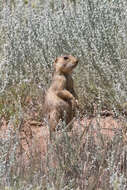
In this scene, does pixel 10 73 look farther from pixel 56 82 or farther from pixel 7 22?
pixel 56 82

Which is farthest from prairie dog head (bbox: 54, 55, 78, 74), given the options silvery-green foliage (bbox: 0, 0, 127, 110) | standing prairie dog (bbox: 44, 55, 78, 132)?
silvery-green foliage (bbox: 0, 0, 127, 110)

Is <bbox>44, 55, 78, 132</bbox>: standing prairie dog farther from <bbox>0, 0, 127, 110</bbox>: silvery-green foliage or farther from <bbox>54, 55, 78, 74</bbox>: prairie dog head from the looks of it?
<bbox>0, 0, 127, 110</bbox>: silvery-green foliage

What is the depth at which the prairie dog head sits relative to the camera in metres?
5.22

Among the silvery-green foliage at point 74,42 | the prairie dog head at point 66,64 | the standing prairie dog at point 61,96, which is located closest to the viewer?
Answer: the standing prairie dog at point 61,96

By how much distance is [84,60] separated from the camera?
6.01 metres

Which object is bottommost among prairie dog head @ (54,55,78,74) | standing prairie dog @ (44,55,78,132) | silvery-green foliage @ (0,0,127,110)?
standing prairie dog @ (44,55,78,132)

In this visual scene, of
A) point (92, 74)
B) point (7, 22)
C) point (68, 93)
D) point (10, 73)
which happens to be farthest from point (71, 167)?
point (7, 22)

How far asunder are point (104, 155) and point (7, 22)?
3192 millimetres

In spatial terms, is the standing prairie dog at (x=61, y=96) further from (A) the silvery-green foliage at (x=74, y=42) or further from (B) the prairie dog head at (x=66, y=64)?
(A) the silvery-green foliage at (x=74, y=42)

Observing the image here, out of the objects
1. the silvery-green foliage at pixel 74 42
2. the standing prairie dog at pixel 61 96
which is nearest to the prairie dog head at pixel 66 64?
the standing prairie dog at pixel 61 96

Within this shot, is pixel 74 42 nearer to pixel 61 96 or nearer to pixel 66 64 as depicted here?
pixel 66 64

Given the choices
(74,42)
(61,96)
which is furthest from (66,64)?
(74,42)

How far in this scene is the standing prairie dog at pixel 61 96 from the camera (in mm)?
5070

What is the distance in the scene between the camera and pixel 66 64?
524 cm
